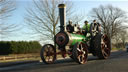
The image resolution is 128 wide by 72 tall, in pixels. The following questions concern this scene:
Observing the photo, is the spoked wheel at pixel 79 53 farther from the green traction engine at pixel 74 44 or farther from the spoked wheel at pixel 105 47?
the spoked wheel at pixel 105 47

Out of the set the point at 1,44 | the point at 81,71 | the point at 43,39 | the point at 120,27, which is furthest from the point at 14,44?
the point at 120,27

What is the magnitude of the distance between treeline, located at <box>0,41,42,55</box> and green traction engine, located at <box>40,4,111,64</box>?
56.2 ft

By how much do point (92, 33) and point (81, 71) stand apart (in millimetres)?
5798

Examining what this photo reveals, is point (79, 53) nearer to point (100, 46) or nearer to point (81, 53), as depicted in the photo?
point (81, 53)

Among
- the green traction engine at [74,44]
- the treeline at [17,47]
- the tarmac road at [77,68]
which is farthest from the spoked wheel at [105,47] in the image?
the treeline at [17,47]

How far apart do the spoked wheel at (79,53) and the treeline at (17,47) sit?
18.8 metres

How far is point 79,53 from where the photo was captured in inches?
449

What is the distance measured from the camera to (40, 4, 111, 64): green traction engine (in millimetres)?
11613

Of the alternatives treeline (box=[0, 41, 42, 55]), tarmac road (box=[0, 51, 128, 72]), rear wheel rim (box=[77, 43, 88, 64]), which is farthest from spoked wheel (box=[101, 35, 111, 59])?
treeline (box=[0, 41, 42, 55])

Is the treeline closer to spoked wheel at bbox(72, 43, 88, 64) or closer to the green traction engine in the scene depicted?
the green traction engine

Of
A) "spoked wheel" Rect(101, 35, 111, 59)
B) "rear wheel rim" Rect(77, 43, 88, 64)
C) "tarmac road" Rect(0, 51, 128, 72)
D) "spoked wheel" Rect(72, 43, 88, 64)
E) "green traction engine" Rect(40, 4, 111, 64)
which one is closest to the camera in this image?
"tarmac road" Rect(0, 51, 128, 72)

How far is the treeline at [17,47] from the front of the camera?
28547 mm

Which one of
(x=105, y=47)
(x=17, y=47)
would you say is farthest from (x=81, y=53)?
(x=17, y=47)

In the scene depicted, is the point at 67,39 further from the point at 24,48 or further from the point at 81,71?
the point at 24,48
